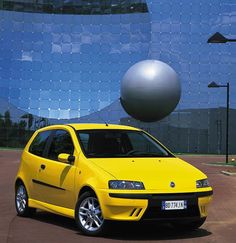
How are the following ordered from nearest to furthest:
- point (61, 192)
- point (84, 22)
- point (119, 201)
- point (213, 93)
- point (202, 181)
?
1. point (119, 201)
2. point (202, 181)
3. point (61, 192)
4. point (213, 93)
5. point (84, 22)

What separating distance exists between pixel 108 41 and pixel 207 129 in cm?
1460

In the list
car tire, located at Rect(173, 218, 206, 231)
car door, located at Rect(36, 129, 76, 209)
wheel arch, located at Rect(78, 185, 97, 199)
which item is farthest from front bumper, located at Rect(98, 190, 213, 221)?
car door, located at Rect(36, 129, 76, 209)

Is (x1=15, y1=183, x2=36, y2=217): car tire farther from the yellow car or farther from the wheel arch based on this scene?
the wheel arch

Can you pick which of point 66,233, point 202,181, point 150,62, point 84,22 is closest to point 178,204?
point 202,181

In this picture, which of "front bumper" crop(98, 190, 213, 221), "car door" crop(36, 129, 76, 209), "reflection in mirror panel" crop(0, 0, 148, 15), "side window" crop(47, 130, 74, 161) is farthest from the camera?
"reflection in mirror panel" crop(0, 0, 148, 15)

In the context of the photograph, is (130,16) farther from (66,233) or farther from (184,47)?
(66,233)

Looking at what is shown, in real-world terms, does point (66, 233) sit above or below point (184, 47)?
below

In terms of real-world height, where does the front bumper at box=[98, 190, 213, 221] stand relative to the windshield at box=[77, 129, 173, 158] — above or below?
below

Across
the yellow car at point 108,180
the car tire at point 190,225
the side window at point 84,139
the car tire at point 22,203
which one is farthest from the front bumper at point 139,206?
the car tire at point 22,203

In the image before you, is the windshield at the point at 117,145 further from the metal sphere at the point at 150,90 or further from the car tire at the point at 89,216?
the metal sphere at the point at 150,90

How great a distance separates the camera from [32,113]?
6188cm

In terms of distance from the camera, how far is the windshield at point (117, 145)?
9070 mm

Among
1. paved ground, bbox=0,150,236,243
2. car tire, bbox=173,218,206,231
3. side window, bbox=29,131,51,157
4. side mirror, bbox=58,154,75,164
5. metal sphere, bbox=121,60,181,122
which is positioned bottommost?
paved ground, bbox=0,150,236,243

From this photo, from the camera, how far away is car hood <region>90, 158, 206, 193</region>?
26.3 ft
